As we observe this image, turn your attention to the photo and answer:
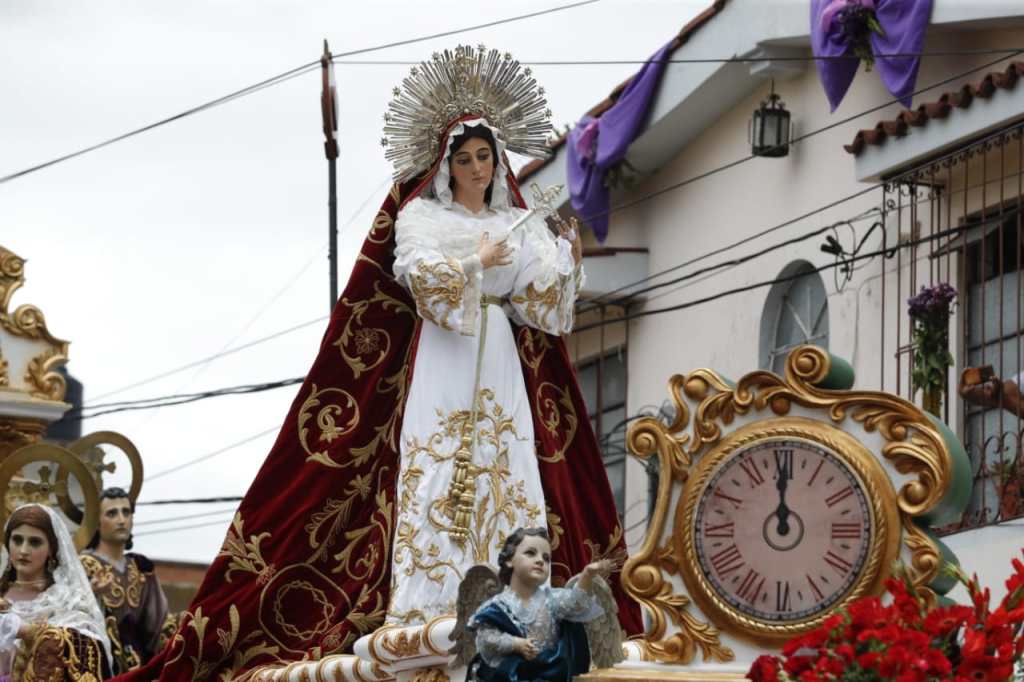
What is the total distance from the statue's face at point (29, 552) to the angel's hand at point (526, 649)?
377cm

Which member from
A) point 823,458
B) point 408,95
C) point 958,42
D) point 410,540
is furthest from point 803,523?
point 958,42

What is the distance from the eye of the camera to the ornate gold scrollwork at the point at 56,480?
13242 millimetres

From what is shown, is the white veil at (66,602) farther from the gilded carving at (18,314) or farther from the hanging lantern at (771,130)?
the hanging lantern at (771,130)

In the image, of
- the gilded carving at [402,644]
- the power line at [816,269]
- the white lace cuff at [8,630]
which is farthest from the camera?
the power line at [816,269]

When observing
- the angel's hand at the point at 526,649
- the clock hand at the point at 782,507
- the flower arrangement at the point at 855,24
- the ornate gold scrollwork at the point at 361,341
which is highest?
the flower arrangement at the point at 855,24

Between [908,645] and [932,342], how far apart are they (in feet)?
24.7

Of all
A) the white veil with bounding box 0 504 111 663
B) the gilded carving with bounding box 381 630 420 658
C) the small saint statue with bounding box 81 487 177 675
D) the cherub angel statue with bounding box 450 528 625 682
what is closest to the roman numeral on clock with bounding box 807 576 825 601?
the cherub angel statue with bounding box 450 528 625 682

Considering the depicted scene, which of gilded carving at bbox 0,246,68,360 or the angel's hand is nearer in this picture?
the angel's hand

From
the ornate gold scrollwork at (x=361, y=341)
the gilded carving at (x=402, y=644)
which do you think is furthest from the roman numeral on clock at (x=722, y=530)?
the ornate gold scrollwork at (x=361, y=341)

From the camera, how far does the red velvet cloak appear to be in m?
11.1

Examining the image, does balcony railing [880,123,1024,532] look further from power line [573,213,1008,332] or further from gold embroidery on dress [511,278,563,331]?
gold embroidery on dress [511,278,563,331]

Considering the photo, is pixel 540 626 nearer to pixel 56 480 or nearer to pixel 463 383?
pixel 463 383

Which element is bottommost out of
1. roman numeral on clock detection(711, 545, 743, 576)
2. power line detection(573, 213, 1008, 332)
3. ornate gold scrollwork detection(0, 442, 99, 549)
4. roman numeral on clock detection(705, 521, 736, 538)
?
roman numeral on clock detection(711, 545, 743, 576)

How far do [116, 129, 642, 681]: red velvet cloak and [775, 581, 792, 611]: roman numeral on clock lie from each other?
2.44 metres
